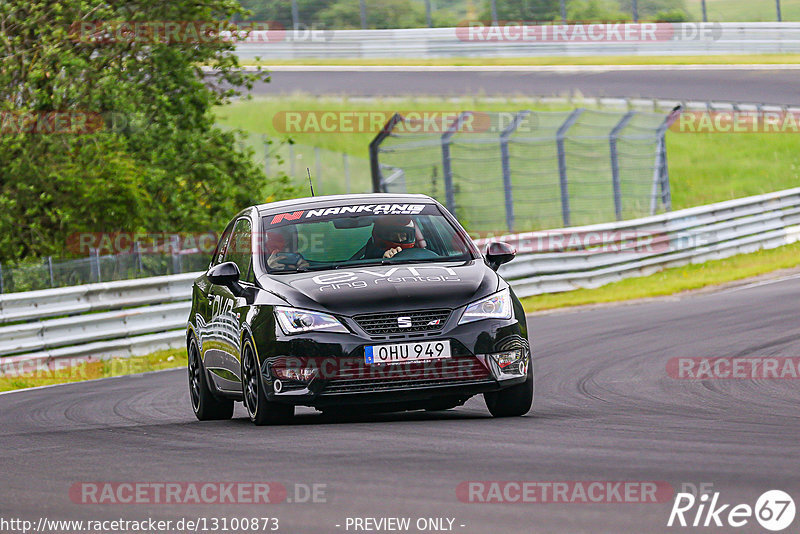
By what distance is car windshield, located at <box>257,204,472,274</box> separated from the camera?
9086mm

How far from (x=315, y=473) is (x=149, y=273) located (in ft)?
39.8

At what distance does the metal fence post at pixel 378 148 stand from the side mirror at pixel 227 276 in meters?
12.1

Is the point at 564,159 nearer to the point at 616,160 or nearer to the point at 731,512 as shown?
the point at 616,160

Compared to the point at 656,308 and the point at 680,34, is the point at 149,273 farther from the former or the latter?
the point at 680,34

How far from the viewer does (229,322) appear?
9.32m

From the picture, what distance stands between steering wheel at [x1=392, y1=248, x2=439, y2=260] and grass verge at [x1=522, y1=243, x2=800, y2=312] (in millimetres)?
10688

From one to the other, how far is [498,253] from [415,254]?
0.56 meters

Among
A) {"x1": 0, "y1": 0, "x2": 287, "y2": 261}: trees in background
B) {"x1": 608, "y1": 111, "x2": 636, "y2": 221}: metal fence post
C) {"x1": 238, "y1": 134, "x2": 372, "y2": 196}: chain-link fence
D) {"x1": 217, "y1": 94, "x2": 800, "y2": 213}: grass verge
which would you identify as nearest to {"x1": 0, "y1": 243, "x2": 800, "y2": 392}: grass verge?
{"x1": 608, "y1": 111, "x2": 636, "y2": 221}: metal fence post

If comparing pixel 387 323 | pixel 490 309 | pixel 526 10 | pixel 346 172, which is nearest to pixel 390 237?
pixel 490 309

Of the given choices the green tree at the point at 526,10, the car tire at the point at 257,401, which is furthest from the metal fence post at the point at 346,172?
the car tire at the point at 257,401

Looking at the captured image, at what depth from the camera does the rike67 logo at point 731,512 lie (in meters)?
4.93

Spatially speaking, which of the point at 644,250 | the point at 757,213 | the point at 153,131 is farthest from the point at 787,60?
the point at 153,131

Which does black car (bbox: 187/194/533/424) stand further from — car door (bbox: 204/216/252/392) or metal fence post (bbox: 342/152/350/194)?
metal fence post (bbox: 342/152/350/194)

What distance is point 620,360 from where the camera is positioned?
1225 centimetres
